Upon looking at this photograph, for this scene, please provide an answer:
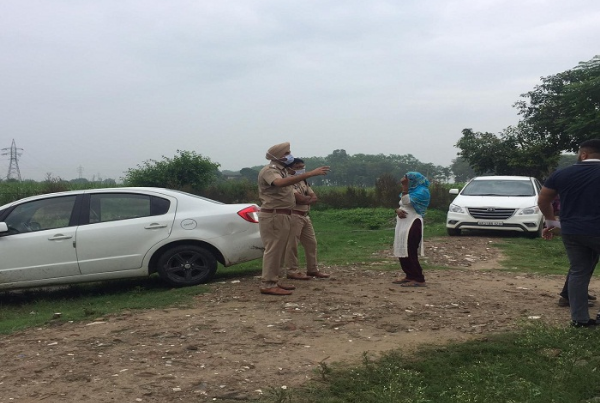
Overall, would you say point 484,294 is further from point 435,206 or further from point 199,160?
point 199,160

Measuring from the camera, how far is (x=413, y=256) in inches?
295

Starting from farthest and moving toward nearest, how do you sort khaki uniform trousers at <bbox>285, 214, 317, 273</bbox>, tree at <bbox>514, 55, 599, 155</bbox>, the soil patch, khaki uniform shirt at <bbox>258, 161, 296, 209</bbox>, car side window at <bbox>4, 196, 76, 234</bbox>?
tree at <bbox>514, 55, 599, 155</bbox> < khaki uniform trousers at <bbox>285, 214, 317, 273</bbox> < car side window at <bbox>4, 196, 76, 234</bbox> < khaki uniform shirt at <bbox>258, 161, 296, 209</bbox> < the soil patch

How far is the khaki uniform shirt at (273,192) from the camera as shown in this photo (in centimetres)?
708

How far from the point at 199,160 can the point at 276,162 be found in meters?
20.7

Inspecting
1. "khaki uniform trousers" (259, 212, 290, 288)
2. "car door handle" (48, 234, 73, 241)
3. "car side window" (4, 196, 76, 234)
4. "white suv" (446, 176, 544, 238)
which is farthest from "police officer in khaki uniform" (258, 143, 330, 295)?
"white suv" (446, 176, 544, 238)

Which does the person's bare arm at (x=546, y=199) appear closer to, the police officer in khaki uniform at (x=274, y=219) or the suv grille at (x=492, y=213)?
the police officer in khaki uniform at (x=274, y=219)

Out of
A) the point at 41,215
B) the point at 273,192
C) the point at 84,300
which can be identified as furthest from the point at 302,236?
the point at 41,215

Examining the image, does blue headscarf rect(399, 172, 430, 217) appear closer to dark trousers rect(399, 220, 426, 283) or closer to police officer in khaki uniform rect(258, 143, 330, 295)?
→ dark trousers rect(399, 220, 426, 283)

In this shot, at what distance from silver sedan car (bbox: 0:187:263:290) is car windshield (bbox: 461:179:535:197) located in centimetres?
825

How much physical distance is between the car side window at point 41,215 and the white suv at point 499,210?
29.1ft

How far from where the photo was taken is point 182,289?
761 centimetres

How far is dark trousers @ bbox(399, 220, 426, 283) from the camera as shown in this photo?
294 inches

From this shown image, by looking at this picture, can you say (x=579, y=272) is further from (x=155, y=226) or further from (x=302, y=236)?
(x=155, y=226)

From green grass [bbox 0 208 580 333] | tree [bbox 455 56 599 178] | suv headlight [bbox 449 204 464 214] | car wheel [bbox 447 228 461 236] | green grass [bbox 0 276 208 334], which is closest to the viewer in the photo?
green grass [bbox 0 276 208 334]
